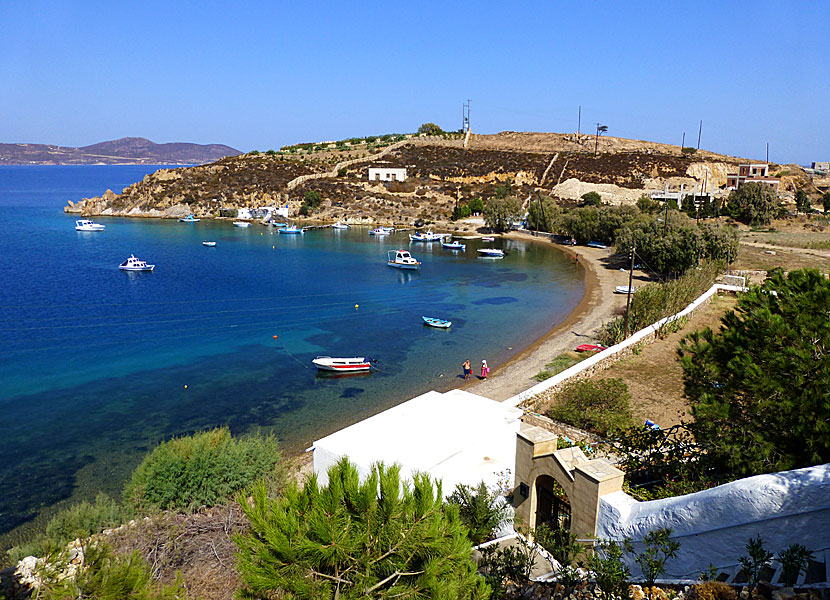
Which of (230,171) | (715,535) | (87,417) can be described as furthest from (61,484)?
(230,171)

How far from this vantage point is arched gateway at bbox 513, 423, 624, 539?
7609 mm

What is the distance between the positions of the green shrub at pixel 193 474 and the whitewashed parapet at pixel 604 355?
7.88 meters

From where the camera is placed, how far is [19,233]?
2820 inches

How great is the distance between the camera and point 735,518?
634cm

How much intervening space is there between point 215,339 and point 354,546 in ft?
89.0

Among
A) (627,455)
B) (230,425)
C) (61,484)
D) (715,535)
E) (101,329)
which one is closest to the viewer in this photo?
(715,535)

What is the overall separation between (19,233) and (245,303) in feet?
173

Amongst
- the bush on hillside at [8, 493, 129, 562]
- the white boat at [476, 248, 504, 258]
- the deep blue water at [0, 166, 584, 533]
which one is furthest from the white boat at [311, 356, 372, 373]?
the white boat at [476, 248, 504, 258]

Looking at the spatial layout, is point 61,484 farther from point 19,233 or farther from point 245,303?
point 19,233

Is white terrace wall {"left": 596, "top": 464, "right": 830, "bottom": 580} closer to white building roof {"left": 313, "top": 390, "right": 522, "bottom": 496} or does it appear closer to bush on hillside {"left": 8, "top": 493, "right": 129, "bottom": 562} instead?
white building roof {"left": 313, "top": 390, "right": 522, "bottom": 496}

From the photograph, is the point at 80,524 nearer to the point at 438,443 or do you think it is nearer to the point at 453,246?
the point at 438,443

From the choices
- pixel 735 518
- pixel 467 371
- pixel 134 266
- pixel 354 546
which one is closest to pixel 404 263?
pixel 134 266

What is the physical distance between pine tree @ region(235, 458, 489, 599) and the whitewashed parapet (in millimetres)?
11547

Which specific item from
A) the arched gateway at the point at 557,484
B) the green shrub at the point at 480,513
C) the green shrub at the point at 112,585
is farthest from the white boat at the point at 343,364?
the green shrub at the point at 112,585
